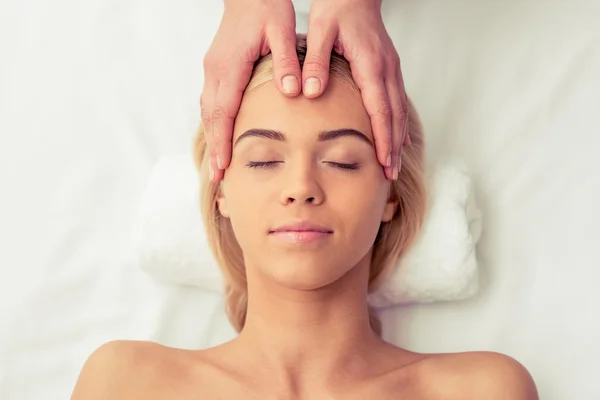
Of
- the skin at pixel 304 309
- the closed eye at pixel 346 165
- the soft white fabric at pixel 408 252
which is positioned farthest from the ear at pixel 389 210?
the closed eye at pixel 346 165

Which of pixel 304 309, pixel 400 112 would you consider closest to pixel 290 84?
pixel 400 112

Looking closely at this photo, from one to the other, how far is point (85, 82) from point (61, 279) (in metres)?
0.50

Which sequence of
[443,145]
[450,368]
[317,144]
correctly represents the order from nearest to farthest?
[317,144], [450,368], [443,145]

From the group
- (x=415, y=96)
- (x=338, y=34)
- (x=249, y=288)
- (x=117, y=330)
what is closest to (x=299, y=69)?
(x=338, y=34)

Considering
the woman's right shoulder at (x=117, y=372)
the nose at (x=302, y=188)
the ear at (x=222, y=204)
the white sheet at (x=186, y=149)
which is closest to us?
the nose at (x=302, y=188)

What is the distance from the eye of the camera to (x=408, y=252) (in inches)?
71.5

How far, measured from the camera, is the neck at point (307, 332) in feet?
5.28

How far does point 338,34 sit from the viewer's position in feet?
5.04

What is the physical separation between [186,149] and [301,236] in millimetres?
655

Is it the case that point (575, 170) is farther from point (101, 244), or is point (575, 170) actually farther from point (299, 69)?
point (101, 244)

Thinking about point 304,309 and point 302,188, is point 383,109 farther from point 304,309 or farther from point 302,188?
point 304,309

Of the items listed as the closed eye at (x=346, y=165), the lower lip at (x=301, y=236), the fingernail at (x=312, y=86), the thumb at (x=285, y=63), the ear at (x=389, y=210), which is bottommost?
the lower lip at (x=301, y=236)

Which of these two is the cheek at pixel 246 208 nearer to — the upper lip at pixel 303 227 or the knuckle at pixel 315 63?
the upper lip at pixel 303 227

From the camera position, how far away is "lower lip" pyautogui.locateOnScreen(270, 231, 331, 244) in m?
1.46
